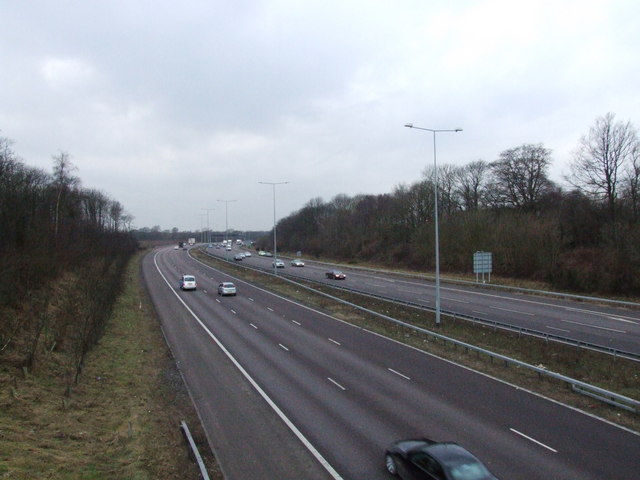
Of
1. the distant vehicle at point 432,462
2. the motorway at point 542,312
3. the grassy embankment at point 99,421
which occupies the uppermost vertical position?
the distant vehicle at point 432,462

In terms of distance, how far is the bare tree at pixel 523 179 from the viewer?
66312 mm

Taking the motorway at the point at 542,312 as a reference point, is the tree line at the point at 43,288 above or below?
above

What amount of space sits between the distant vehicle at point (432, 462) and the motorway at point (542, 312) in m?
14.8

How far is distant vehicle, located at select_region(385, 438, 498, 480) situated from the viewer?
8.24 m

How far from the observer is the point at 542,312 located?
1220 inches

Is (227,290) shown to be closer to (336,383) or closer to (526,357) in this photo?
(336,383)

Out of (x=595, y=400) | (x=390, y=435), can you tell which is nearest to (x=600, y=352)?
(x=595, y=400)

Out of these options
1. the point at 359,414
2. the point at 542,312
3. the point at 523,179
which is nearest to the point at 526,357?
the point at 359,414

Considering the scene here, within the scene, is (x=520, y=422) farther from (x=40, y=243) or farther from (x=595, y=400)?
(x=40, y=243)

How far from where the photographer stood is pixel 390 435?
11570 mm

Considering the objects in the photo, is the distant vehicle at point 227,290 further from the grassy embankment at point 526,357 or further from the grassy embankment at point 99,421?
the grassy embankment at point 99,421

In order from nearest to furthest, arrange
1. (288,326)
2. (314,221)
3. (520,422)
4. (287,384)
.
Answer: (520,422) → (287,384) → (288,326) → (314,221)

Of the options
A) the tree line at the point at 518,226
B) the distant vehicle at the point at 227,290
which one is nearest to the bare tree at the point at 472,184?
the tree line at the point at 518,226

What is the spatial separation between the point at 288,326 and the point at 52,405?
14771 mm
